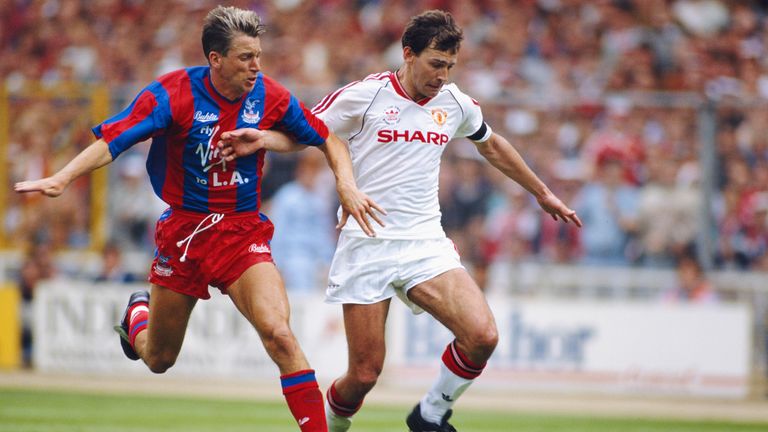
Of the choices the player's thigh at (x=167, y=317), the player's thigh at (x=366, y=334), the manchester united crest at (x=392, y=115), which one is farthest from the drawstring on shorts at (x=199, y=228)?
the manchester united crest at (x=392, y=115)

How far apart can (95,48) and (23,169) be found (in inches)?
154

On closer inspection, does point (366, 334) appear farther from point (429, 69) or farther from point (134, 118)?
point (134, 118)

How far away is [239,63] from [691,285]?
865 cm

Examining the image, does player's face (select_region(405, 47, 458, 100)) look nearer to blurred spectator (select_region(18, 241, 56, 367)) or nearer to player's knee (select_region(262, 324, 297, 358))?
player's knee (select_region(262, 324, 297, 358))

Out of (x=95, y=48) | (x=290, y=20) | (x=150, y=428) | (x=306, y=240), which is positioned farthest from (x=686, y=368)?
(x=95, y=48)

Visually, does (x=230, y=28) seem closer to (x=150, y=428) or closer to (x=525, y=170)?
(x=525, y=170)

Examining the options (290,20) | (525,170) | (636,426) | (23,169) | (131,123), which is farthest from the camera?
(290,20)

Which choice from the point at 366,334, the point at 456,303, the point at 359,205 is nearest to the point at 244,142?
the point at 359,205

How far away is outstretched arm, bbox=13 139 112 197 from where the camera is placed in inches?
252

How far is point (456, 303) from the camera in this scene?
Result: 7.67 metres

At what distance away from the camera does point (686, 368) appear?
14.3 m

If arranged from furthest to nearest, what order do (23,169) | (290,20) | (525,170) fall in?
(290,20)
(23,169)
(525,170)

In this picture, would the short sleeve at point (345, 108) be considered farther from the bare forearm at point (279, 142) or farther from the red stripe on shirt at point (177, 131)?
the red stripe on shirt at point (177, 131)

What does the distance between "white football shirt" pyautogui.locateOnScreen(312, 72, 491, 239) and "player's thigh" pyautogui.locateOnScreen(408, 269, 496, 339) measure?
336 millimetres
